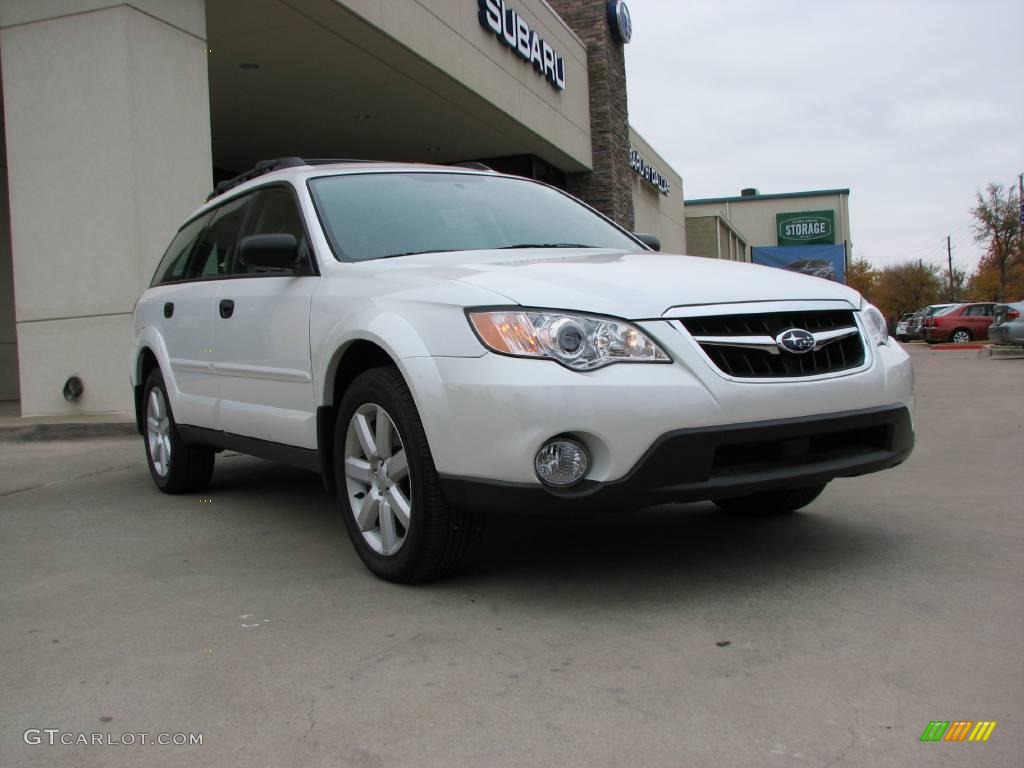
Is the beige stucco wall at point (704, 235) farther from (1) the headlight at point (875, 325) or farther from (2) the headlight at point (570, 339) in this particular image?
(2) the headlight at point (570, 339)

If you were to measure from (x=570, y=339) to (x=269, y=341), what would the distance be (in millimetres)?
1812

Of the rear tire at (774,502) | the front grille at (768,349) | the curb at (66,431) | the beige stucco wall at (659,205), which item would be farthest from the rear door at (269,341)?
the beige stucco wall at (659,205)

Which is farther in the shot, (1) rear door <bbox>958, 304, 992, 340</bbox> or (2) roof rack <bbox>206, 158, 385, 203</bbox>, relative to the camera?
(1) rear door <bbox>958, 304, 992, 340</bbox>

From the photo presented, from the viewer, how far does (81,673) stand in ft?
9.50

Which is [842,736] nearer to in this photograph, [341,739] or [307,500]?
[341,739]

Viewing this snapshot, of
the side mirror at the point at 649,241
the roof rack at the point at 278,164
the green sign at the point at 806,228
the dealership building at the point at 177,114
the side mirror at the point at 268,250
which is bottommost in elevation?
the side mirror at the point at 268,250

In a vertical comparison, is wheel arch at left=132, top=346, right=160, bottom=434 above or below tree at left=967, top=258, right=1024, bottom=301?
below

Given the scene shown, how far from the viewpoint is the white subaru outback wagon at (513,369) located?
10.3 feet

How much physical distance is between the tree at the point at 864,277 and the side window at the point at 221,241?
8242 centimetres

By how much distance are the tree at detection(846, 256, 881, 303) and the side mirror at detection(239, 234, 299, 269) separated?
83.5 meters

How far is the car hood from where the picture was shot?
3.26 metres

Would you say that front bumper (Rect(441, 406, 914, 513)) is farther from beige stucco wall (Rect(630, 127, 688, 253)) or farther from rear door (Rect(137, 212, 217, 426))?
beige stucco wall (Rect(630, 127, 688, 253))

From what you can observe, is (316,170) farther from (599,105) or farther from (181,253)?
(599,105)

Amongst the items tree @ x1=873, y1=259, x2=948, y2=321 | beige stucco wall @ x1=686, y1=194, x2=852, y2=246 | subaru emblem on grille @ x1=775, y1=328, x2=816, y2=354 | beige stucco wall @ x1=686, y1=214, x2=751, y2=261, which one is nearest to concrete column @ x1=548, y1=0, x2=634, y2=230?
subaru emblem on grille @ x1=775, y1=328, x2=816, y2=354
